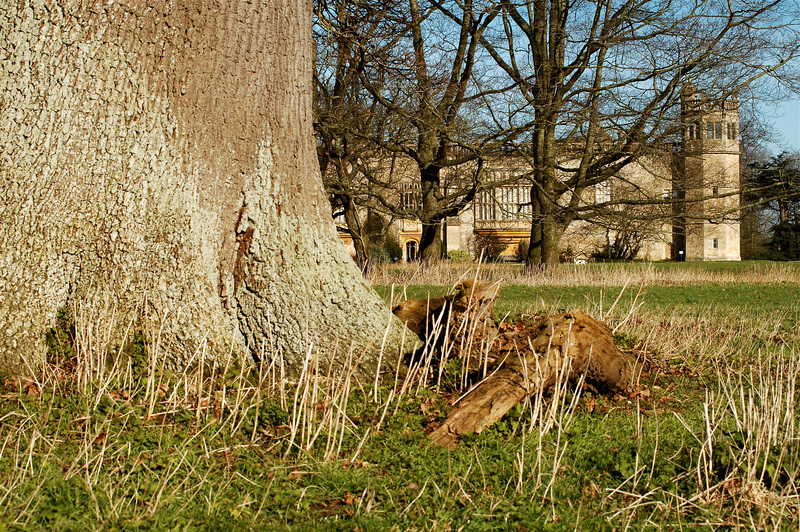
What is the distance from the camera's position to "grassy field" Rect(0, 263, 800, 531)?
2697 mm

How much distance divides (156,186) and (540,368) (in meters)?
2.58

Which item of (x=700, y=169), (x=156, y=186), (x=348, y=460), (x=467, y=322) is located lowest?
(x=348, y=460)

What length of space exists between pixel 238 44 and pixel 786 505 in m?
3.86

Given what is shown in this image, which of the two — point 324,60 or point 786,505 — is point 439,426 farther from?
point 324,60

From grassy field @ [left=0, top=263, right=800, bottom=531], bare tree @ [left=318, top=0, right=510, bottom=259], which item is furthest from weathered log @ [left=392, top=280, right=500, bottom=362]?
bare tree @ [left=318, top=0, right=510, bottom=259]

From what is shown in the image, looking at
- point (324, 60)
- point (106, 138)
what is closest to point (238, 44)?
point (106, 138)

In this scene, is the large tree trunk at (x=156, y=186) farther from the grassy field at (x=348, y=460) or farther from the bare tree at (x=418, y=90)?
the bare tree at (x=418, y=90)

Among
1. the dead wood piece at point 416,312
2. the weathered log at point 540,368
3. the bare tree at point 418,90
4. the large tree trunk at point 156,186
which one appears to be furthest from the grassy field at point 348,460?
the bare tree at point 418,90

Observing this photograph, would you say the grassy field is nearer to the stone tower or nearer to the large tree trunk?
the large tree trunk

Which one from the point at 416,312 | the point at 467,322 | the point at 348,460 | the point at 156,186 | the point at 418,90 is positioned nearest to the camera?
the point at 348,460

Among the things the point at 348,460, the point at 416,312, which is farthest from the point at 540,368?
the point at 416,312

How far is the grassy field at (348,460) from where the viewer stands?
2.70 meters

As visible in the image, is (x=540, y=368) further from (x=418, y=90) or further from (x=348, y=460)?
(x=418, y=90)

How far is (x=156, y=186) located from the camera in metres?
4.12
